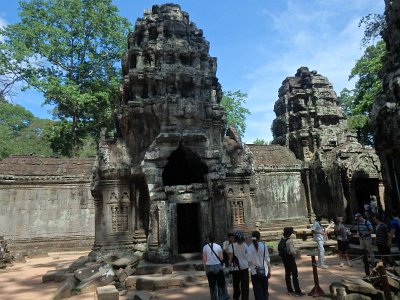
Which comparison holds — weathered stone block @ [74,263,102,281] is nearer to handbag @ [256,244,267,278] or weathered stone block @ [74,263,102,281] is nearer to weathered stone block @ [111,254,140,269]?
weathered stone block @ [111,254,140,269]

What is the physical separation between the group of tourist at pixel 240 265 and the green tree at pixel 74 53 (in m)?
17.7

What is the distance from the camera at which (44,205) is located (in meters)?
17.2

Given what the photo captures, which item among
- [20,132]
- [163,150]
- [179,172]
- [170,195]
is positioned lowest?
[170,195]

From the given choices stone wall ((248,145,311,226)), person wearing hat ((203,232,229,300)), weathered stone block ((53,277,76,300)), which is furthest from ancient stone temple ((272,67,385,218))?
weathered stone block ((53,277,76,300))

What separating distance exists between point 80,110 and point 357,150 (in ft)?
56.7

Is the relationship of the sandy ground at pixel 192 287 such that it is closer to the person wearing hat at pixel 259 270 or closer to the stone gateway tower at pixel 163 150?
the person wearing hat at pixel 259 270

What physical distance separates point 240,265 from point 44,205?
14.5 metres

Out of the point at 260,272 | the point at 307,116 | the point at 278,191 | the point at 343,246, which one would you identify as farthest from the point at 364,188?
the point at 260,272

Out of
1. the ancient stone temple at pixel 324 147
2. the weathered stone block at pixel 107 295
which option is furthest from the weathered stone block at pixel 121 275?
the ancient stone temple at pixel 324 147

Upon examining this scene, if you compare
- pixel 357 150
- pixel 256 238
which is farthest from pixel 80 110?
pixel 256 238

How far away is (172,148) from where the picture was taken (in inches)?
377

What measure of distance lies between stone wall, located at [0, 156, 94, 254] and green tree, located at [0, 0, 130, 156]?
5.17 m

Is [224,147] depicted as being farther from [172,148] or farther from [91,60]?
[91,60]

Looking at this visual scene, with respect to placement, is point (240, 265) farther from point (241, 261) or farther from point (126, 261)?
point (126, 261)
